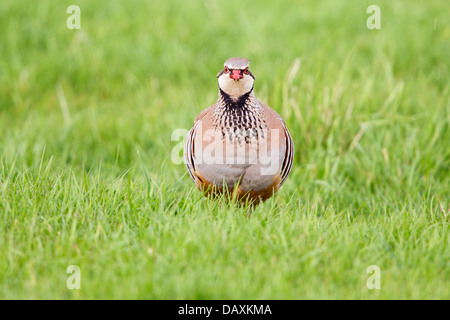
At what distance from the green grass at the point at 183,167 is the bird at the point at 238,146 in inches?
6.5

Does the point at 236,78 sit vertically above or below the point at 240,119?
above

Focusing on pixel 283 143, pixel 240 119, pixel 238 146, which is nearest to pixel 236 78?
pixel 240 119

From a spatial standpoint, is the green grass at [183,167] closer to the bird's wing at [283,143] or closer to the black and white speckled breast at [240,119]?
the bird's wing at [283,143]

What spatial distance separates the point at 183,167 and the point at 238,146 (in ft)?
5.15

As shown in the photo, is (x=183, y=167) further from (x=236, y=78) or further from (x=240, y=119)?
(x=236, y=78)

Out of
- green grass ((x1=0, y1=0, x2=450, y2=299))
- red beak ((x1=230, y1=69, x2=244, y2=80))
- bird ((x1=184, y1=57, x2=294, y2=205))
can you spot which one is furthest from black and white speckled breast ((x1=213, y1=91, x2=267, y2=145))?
green grass ((x1=0, y1=0, x2=450, y2=299))

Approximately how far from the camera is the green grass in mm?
3043

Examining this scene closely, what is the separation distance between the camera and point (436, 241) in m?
3.42

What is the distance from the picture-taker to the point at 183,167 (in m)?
5.14

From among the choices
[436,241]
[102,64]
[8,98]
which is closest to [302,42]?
[102,64]

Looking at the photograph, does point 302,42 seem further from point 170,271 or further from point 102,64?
point 170,271

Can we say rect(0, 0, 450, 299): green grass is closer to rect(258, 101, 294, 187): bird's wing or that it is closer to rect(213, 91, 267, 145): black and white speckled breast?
rect(258, 101, 294, 187): bird's wing

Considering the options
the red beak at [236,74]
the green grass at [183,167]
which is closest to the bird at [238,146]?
the red beak at [236,74]

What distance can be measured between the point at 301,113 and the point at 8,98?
331 centimetres
